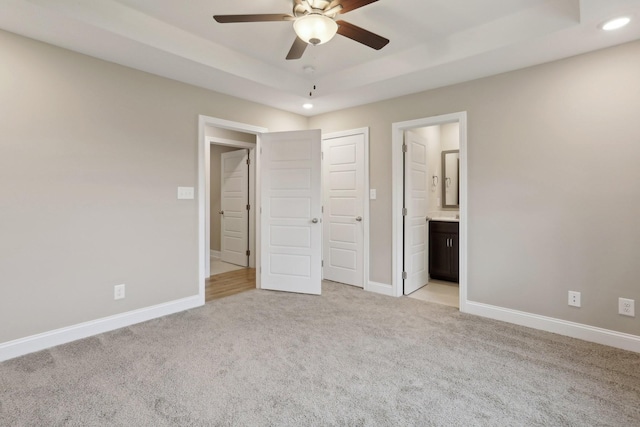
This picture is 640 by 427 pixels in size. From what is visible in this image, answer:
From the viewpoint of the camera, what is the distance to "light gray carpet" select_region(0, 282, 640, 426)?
1.75m

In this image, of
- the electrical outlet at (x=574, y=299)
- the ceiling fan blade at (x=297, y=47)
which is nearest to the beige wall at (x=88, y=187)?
the ceiling fan blade at (x=297, y=47)

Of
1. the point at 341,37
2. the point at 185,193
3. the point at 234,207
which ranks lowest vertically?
the point at 234,207

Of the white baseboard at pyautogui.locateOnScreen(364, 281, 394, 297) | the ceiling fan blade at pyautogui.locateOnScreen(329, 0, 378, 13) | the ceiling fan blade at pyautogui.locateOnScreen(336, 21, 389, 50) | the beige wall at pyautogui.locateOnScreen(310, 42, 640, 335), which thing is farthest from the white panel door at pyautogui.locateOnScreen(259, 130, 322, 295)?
the ceiling fan blade at pyautogui.locateOnScreen(329, 0, 378, 13)

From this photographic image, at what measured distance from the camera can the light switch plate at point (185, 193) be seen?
3.34 meters

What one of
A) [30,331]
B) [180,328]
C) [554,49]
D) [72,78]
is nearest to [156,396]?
[180,328]

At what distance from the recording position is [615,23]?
2219 mm

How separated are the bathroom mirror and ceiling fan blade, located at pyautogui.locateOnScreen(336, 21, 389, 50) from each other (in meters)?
3.00

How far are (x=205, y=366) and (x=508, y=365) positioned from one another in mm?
2169

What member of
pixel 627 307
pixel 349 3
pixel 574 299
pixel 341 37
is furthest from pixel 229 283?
pixel 627 307

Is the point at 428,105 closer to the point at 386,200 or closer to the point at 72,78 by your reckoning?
the point at 386,200

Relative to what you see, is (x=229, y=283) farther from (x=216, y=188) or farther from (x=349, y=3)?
(x=349, y=3)

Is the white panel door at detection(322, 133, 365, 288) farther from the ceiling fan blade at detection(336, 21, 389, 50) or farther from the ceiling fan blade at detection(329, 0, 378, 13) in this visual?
the ceiling fan blade at detection(329, 0, 378, 13)

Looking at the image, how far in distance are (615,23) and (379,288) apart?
10.5 ft

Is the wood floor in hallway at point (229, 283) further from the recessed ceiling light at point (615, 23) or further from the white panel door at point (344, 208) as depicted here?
the recessed ceiling light at point (615, 23)
